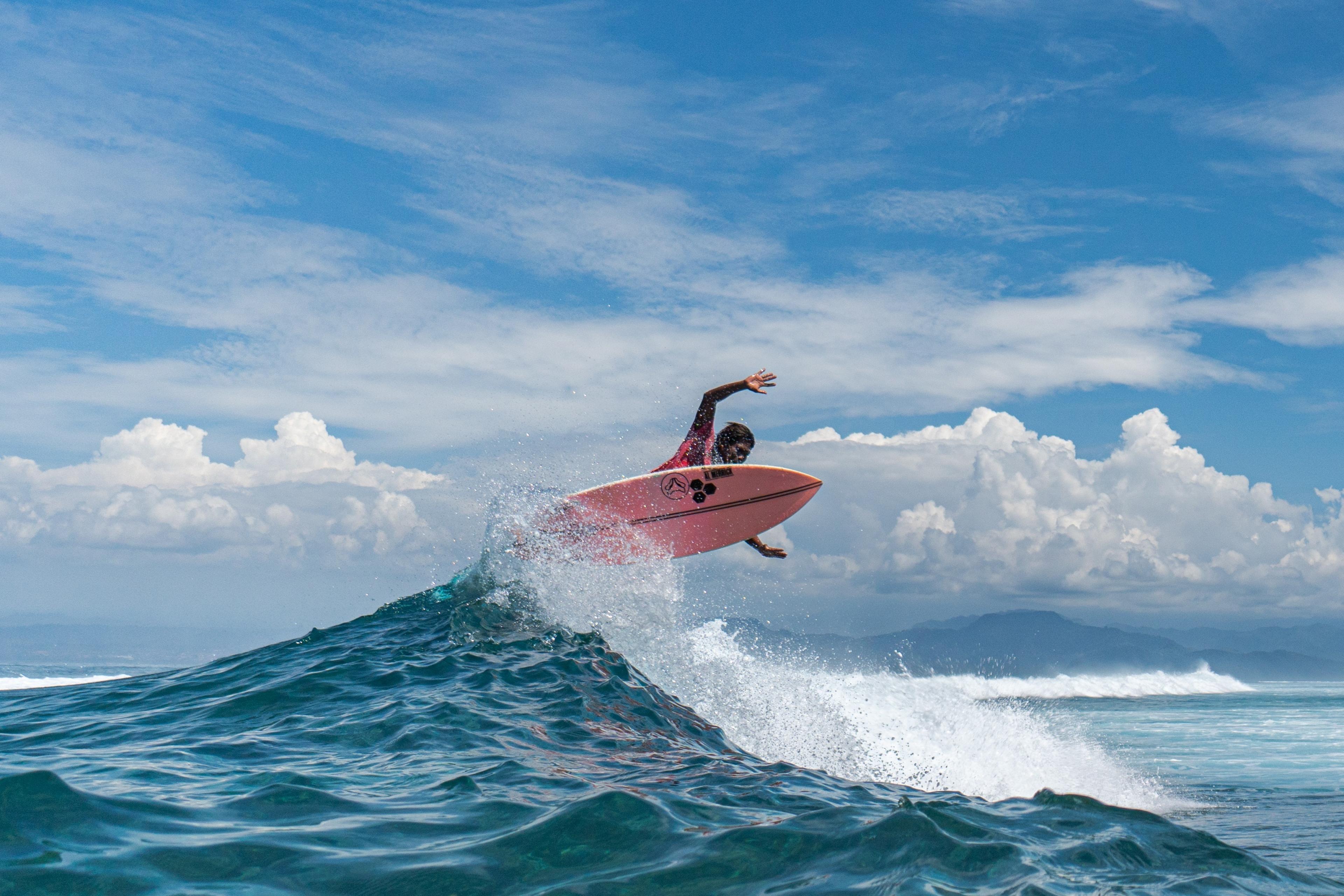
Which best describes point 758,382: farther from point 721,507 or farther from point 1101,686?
point 1101,686

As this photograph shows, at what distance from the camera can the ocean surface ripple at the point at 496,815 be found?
4.09m

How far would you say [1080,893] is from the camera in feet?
13.3

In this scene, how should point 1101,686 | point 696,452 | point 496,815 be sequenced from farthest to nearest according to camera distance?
point 1101,686 < point 696,452 < point 496,815

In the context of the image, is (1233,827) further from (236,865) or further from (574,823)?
(236,865)

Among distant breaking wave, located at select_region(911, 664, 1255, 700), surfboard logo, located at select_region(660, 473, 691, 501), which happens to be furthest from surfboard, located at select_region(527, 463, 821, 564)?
distant breaking wave, located at select_region(911, 664, 1255, 700)

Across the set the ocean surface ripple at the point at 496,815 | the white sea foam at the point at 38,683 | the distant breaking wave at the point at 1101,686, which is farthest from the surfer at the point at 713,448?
the distant breaking wave at the point at 1101,686

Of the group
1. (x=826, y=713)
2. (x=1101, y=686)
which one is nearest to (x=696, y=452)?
(x=826, y=713)

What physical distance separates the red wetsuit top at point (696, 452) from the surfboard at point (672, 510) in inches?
4.6

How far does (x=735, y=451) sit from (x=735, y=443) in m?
0.15

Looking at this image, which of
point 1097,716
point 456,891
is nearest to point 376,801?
point 456,891

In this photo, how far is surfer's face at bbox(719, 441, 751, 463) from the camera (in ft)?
47.1

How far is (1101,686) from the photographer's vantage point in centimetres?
5284

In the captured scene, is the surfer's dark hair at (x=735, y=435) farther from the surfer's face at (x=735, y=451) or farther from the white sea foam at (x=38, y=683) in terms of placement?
the white sea foam at (x=38, y=683)

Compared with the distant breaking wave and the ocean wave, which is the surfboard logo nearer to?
the ocean wave
